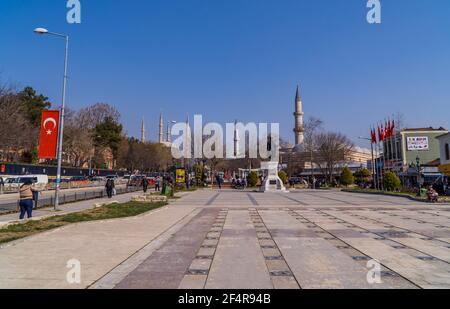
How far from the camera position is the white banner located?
5341cm

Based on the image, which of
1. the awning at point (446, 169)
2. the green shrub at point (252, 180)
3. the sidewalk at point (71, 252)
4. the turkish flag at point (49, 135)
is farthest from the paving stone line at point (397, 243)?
the green shrub at point (252, 180)

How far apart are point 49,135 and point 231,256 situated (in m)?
12.0

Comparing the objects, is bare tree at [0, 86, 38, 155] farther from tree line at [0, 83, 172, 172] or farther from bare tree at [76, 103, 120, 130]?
bare tree at [76, 103, 120, 130]

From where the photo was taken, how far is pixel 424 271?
555 centimetres

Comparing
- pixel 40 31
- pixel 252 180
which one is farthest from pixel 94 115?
pixel 40 31

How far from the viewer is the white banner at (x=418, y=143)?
53.4 m

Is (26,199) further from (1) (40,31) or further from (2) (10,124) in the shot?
(2) (10,124)

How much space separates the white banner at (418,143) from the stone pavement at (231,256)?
49325mm

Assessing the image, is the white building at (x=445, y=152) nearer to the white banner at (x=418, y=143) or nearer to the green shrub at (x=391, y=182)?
the green shrub at (x=391, y=182)

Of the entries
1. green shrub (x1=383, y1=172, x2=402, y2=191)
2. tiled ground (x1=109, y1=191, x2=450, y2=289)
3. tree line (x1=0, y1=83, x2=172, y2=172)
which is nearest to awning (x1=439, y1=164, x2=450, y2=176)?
green shrub (x1=383, y1=172, x2=402, y2=191)

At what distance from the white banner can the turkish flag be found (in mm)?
54868

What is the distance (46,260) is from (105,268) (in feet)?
4.62
